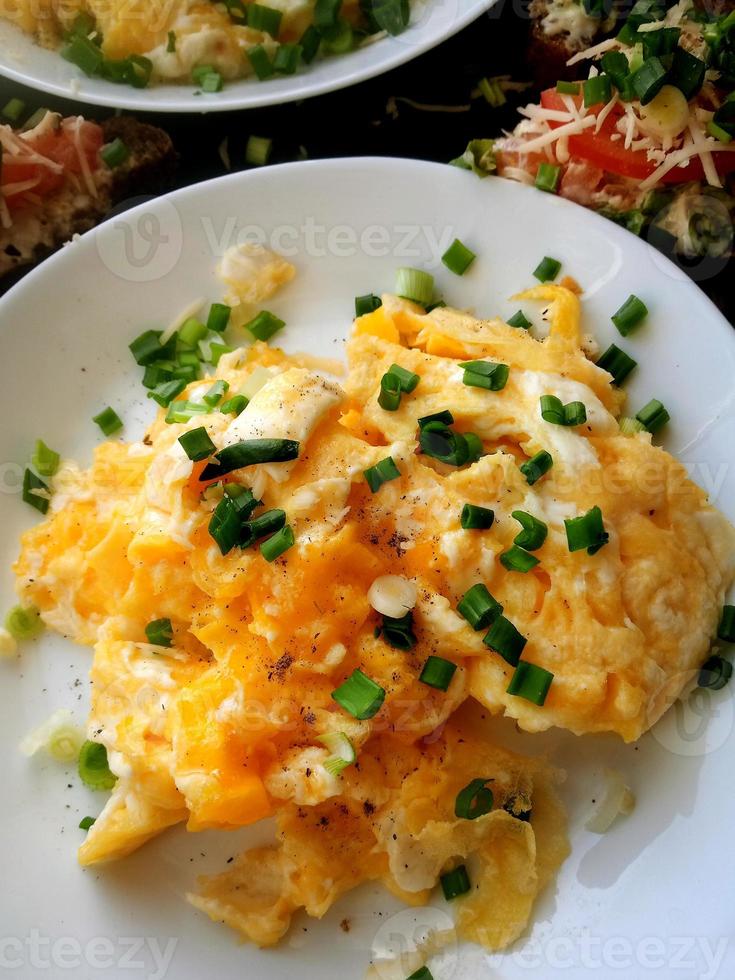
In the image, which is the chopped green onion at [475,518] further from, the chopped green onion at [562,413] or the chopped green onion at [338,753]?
the chopped green onion at [338,753]

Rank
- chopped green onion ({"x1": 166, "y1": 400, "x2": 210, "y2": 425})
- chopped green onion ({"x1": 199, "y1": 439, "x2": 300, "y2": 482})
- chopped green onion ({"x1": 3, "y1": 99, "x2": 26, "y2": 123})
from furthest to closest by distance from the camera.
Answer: chopped green onion ({"x1": 3, "y1": 99, "x2": 26, "y2": 123}), chopped green onion ({"x1": 166, "y1": 400, "x2": 210, "y2": 425}), chopped green onion ({"x1": 199, "y1": 439, "x2": 300, "y2": 482})

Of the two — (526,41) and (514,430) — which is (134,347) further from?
(526,41)

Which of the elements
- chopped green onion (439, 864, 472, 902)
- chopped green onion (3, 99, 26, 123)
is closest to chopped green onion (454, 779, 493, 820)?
chopped green onion (439, 864, 472, 902)

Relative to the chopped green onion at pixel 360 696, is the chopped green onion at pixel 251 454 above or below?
above

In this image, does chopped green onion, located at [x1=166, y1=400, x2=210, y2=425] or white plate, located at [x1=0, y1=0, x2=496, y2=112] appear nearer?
chopped green onion, located at [x1=166, y1=400, x2=210, y2=425]

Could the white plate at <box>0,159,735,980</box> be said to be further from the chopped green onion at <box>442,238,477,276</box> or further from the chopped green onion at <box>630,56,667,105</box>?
the chopped green onion at <box>630,56,667,105</box>

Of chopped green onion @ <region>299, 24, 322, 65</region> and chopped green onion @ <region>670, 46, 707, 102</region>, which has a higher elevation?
chopped green onion @ <region>670, 46, 707, 102</region>

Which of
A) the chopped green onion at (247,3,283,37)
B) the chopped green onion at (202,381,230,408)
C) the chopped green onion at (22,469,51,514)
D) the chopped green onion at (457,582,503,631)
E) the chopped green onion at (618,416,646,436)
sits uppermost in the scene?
the chopped green onion at (247,3,283,37)

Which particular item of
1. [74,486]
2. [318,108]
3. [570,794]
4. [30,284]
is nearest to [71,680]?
[74,486]

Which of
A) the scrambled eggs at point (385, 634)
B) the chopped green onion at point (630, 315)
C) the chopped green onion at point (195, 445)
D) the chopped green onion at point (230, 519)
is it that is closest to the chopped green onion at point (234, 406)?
the scrambled eggs at point (385, 634)
